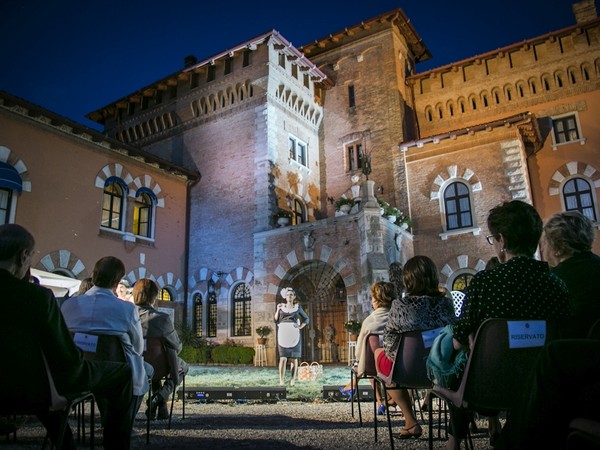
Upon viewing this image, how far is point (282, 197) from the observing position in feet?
63.4

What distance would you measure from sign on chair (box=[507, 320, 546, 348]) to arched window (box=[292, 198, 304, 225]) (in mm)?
17547

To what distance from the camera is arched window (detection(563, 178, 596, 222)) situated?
17.2 meters

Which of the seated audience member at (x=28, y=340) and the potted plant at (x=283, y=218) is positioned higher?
the potted plant at (x=283, y=218)

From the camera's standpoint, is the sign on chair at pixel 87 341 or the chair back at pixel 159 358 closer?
the sign on chair at pixel 87 341

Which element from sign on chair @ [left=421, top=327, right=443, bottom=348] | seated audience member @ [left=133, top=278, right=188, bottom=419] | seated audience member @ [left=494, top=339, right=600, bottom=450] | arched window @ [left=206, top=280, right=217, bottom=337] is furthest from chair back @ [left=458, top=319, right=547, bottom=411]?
arched window @ [left=206, top=280, right=217, bottom=337]

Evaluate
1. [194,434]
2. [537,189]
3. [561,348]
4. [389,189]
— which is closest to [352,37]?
[389,189]

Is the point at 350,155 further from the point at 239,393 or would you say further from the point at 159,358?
the point at 159,358

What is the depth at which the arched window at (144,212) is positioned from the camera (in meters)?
17.8

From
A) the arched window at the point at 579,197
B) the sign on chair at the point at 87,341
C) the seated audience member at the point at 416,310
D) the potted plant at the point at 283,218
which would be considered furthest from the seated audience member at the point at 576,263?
the arched window at the point at 579,197

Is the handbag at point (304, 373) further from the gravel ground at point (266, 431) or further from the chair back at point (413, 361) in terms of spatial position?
the chair back at point (413, 361)

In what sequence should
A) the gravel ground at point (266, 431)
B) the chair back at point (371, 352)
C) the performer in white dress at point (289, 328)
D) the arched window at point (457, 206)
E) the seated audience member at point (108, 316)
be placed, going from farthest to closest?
1. the arched window at point (457, 206)
2. the performer in white dress at point (289, 328)
3. the chair back at point (371, 352)
4. the gravel ground at point (266, 431)
5. the seated audience member at point (108, 316)

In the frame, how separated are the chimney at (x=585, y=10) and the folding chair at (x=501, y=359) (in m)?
22.4

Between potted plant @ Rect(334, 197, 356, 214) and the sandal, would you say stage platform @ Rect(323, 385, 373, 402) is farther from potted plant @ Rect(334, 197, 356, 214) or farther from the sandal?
potted plant @ Rect(334, 197, 356, 214)

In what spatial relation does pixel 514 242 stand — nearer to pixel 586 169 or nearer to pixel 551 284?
pixel 551 284
